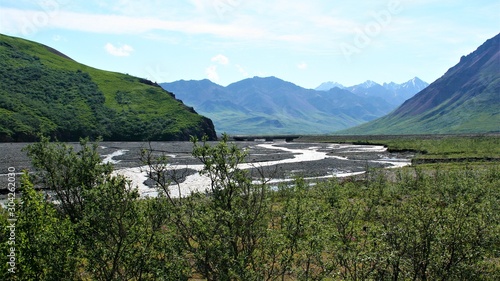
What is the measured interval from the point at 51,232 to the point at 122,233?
408cm

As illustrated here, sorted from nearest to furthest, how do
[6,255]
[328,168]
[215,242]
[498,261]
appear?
[215,242] < [6,255] < [498,261] < [328,168]

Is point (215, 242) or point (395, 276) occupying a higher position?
point (215, 242)

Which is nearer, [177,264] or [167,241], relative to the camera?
[177,264]

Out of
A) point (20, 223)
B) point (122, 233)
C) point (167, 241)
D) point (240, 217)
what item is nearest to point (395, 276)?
point (240, 217)

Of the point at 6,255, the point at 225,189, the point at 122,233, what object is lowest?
the point at 6,255

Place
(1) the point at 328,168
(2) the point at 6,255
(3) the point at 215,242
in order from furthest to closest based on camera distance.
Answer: (1) the point at 328,168, (2) the point at 6,255, (3) the point at 215,242

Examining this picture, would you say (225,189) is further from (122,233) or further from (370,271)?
(370,271)

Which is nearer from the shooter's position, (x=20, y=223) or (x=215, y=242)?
(x=215, y=242)

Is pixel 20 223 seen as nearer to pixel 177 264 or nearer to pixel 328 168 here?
pixel 177 264

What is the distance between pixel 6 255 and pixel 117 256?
5672mm

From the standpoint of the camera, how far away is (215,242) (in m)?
16.5

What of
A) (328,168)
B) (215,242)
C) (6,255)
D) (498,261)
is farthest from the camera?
(328,168)

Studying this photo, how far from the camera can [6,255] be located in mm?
17969

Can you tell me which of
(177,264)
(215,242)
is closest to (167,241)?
(177,264)
